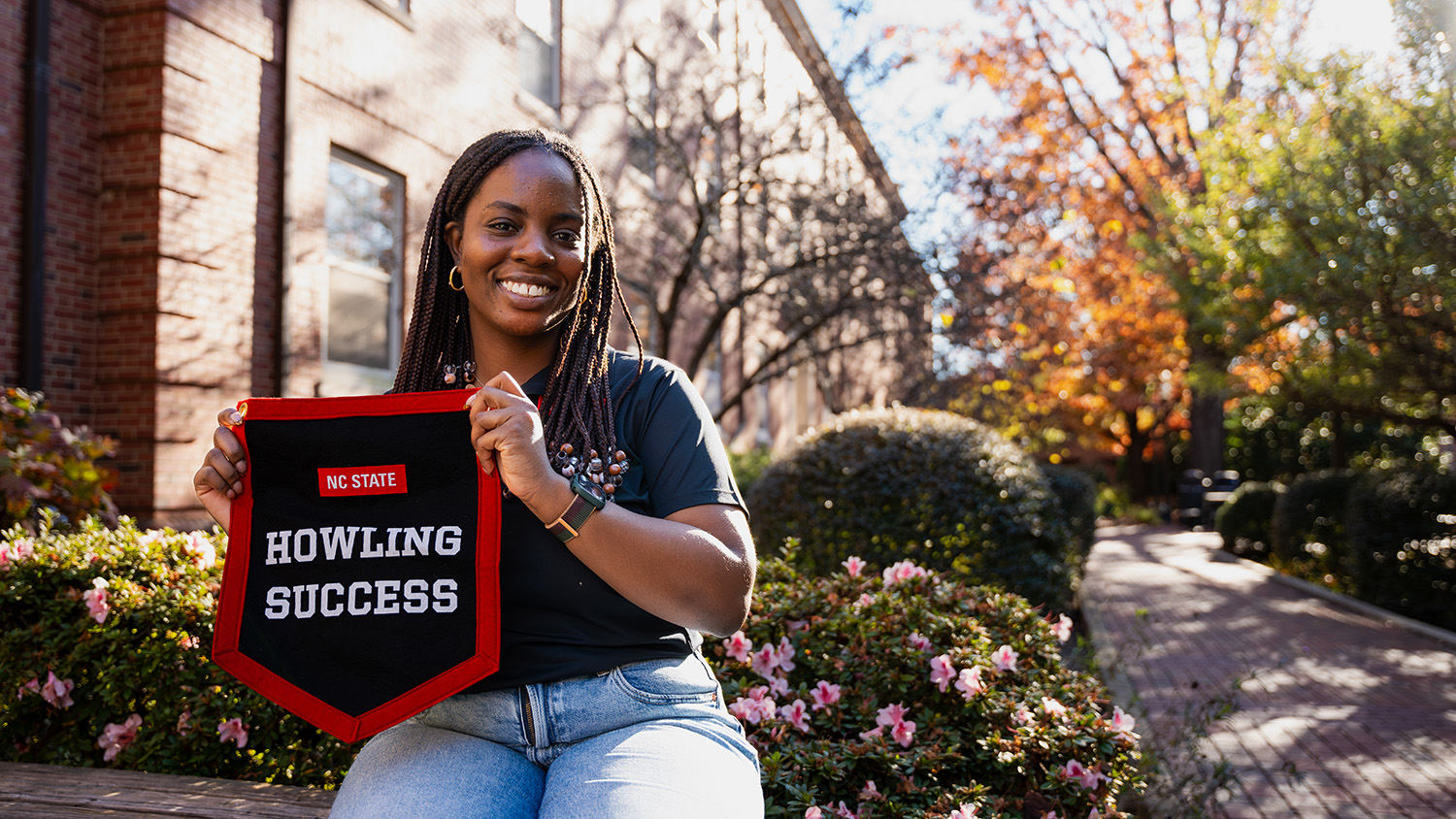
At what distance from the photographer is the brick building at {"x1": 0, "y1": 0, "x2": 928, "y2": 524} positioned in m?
6.74

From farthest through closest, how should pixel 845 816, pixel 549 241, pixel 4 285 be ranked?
1. pixel 4 285
2. pixel 845 816
3. pixel 549 241

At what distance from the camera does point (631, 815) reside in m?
1.65

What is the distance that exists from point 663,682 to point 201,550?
8.47ft

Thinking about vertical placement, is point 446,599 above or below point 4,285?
below

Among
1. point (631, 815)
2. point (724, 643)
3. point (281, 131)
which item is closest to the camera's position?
point (631, 815)

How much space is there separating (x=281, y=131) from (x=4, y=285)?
91.2 inches

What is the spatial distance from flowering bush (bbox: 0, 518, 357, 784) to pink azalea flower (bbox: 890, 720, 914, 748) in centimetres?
171

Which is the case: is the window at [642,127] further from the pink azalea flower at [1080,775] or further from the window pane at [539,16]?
the pink azalea flower at [1080,775]

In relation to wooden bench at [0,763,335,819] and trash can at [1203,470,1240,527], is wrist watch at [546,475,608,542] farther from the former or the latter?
trash can at [1203,470,1240,527]

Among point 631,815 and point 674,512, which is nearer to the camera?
point 631,815

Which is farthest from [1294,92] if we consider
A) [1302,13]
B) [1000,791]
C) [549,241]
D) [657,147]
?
[549,241]

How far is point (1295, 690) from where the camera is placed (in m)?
7.29

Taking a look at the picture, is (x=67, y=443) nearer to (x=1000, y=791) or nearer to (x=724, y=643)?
(x=724, y=643)

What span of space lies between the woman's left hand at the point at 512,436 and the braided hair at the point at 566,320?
220 mm
